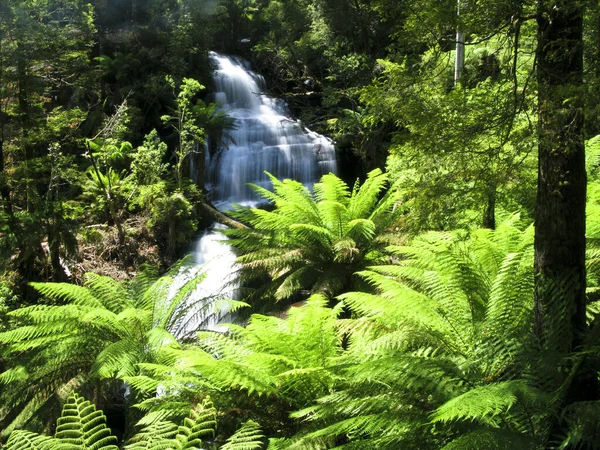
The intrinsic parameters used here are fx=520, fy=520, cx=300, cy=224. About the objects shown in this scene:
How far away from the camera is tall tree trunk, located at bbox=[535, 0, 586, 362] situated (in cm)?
225

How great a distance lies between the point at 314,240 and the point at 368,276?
1.84 meters

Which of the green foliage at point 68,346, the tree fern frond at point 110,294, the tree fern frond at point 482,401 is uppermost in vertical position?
the tree fern frond at point 482,401

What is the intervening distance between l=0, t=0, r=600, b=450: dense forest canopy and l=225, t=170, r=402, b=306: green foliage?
31mm

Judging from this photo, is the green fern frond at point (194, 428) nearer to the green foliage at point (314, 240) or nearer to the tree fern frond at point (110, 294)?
the tree fern frond at point (110, 294)

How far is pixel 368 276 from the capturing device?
4.46m

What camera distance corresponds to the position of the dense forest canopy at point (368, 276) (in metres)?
2.34

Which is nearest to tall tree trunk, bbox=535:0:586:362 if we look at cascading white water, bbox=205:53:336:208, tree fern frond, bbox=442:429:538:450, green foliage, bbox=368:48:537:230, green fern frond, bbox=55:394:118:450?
green foliage, bbox=368:48:537:230

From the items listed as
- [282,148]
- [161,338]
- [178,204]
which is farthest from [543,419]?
[282,148]

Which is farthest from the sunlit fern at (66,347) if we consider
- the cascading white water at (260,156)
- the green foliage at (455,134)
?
the cascading white water at (260,156)

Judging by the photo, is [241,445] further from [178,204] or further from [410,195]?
[178,204]

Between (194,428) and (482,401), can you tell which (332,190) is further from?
(482,401)

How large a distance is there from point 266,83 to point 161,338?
1347 cm

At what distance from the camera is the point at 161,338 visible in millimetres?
4445

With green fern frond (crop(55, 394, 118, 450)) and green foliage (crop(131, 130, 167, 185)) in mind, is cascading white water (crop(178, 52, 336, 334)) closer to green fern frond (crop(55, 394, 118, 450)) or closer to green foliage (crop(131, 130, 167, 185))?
green foliage (crop(131, 130, 167, 185))
